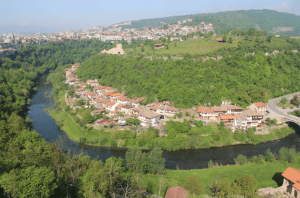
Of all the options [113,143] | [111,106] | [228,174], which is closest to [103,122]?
[111,106]

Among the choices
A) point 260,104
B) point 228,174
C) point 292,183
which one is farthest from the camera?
point 260,104

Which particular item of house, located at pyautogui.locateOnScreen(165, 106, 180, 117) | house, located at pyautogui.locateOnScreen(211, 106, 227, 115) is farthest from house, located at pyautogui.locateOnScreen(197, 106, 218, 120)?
house, located at pyautogui.locateOnScreen(165, 106, 180, 117)

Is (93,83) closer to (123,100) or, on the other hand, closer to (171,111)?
(123,100)

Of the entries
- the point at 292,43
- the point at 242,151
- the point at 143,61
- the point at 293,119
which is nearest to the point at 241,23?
the point at 292,43

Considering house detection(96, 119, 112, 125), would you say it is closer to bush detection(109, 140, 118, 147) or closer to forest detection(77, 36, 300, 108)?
bush detection(109, 140, 118, 147)

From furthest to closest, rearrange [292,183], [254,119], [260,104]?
1. [260,104]
2. [254,119]
3. [292,183]

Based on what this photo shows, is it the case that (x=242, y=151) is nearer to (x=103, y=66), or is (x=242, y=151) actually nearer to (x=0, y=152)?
(x=0, y=152)
